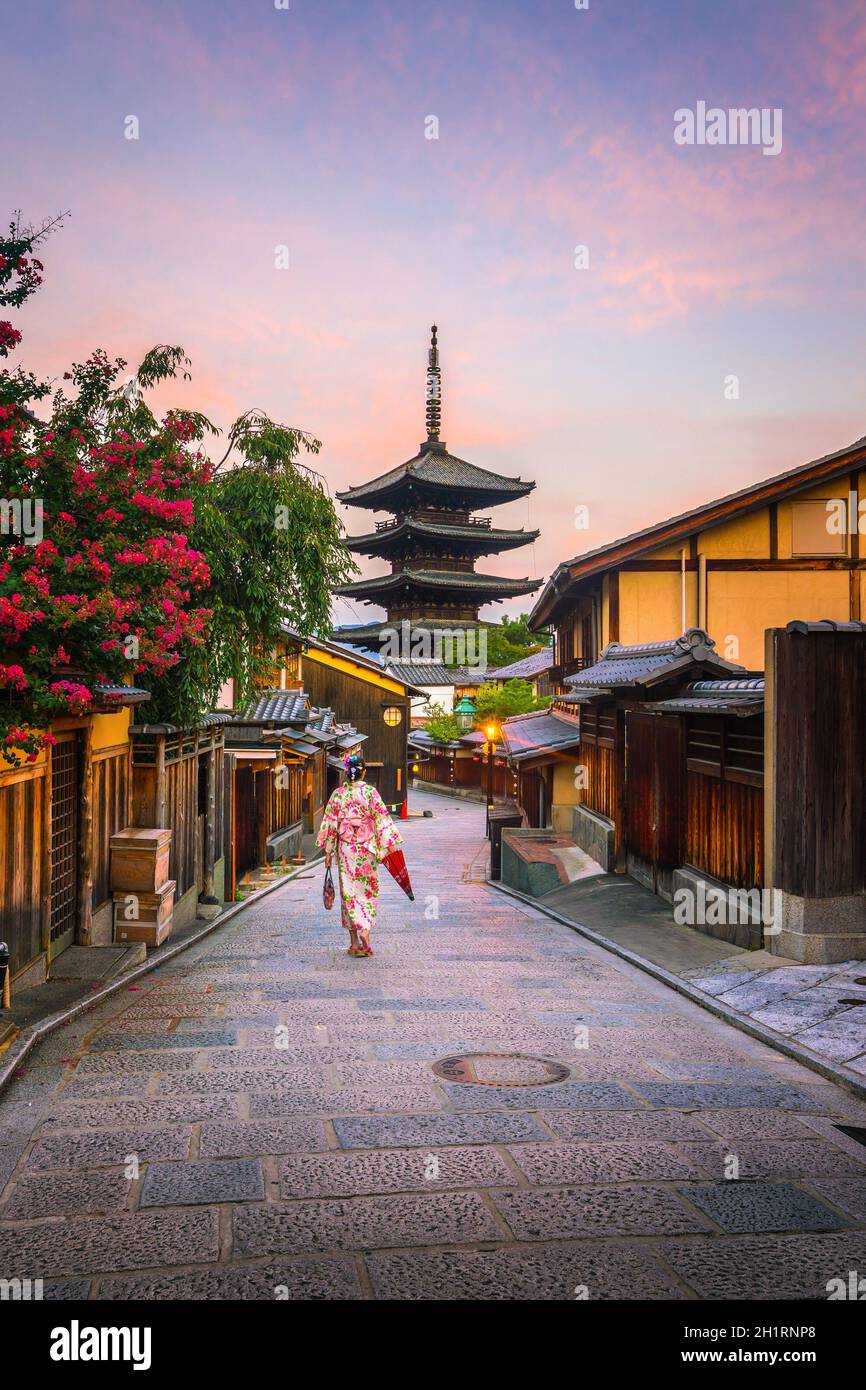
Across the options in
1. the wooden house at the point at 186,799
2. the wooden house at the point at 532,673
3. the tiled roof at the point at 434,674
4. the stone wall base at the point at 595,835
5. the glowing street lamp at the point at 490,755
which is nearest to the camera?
the wooden house at the point at 186,799

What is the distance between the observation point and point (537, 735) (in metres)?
24.5

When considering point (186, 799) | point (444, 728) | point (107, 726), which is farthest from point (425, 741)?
point (107, 726)

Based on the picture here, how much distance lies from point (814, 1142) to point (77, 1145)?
11.9 feet

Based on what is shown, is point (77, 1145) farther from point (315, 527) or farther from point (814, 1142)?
point (315, 527)

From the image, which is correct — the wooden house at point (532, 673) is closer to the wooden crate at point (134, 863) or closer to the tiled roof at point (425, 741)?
the tiled roof at point (425, 741)

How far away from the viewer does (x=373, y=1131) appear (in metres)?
5.06

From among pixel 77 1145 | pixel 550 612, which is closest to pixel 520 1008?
pixel 77 1145

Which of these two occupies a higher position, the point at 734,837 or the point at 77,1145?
the point at 734,837

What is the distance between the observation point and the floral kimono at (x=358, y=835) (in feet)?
35.1

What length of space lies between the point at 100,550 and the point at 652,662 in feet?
30.8

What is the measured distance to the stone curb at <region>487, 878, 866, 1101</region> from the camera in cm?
610

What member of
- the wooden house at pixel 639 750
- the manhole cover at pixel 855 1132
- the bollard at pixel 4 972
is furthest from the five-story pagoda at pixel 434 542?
the manhole cover at pixel 855 1132

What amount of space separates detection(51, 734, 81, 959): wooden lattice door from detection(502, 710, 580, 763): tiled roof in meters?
13.2

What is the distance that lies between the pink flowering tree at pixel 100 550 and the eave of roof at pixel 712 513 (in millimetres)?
9213
